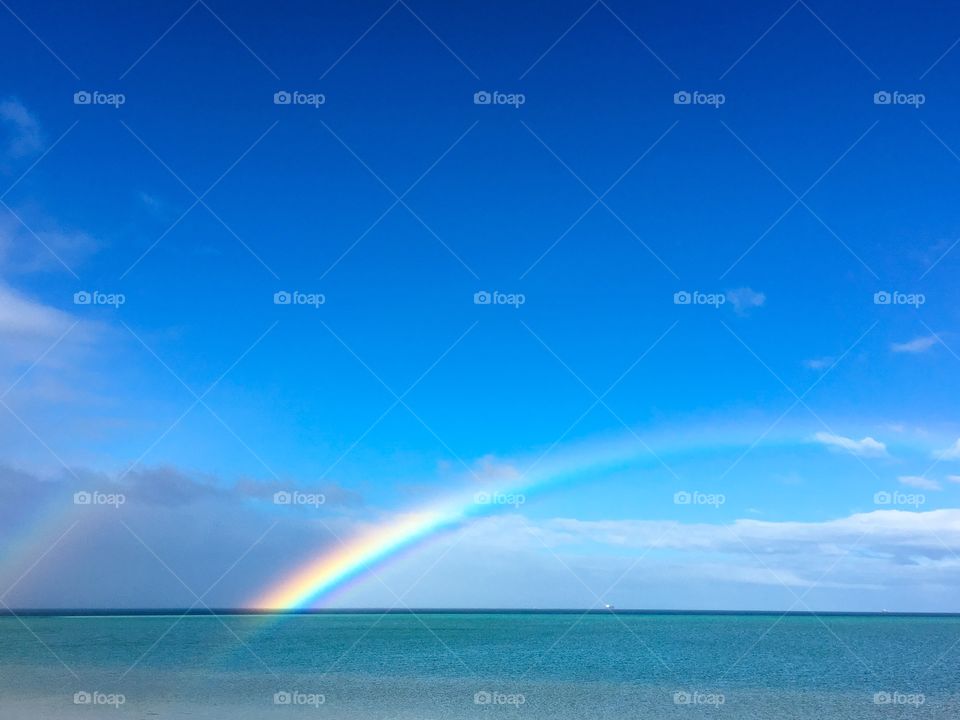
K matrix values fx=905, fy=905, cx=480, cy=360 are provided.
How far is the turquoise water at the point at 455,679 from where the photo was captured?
3012 centimetres

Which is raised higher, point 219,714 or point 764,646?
point 764,646

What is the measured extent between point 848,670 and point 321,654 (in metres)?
31.5

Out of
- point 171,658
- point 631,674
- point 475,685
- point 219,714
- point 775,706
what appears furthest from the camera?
point 171,658

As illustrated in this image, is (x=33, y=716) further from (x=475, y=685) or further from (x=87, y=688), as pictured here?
(x=475, y=685)

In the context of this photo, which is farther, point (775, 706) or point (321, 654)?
point (321, 654)

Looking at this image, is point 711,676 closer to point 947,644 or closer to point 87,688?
point 87,688

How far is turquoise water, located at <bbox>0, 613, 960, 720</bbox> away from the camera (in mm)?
30125

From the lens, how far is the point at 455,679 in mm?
40969

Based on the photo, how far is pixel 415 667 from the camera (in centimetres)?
4756

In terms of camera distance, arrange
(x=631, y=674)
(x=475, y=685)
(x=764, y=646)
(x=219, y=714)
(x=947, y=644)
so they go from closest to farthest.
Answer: (x=219, y=714) → (x=475, y=685) → (x=631, y=674) → (x=764, y=646) → (x=947, y=644)

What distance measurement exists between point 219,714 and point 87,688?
30.6 feet

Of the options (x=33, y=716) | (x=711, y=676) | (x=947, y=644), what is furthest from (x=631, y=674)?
(x=947, y=644)

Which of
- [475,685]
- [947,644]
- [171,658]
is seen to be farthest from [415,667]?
[947,644]

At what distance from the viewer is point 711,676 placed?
45.8m
